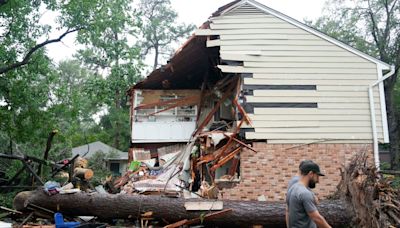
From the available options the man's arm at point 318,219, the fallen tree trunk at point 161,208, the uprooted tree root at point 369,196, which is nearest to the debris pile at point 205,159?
the fallen tree trunk at point 161,208

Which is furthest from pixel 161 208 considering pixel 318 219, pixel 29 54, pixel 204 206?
pixel 29 54

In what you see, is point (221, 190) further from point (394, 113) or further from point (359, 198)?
point (394, 113)

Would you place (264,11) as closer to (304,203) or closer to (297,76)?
(297,76)

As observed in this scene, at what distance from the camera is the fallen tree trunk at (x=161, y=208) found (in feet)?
27.8

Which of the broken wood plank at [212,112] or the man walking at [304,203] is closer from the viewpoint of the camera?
the man walking at [304,203]

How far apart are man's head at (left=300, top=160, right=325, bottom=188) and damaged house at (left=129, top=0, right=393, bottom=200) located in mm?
6729

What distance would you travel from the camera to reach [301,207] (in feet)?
14.1

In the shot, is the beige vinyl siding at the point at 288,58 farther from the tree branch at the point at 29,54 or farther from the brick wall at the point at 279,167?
the tree branch at the point at 29,54

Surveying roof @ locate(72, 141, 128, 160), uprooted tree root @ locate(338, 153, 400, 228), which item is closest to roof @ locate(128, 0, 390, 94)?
uprooted tree root @ locate(338, 153, 400, 228)

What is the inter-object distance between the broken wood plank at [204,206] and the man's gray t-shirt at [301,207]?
421 centimetres

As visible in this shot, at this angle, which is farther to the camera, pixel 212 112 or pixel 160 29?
pixel 160 29

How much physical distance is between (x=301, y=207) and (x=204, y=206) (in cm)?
445

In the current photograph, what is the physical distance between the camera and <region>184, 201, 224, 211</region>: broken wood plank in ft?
27.9

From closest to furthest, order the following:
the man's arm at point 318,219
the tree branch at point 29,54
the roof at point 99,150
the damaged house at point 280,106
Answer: the man's arm at point 318,219, the damaged house at point 280,106, the tree branch at point 29,54, the roof at point 99,150
